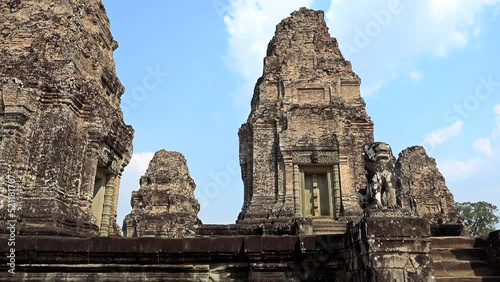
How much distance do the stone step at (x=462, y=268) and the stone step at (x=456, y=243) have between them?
50 centimetres

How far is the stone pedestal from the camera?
4.68 m

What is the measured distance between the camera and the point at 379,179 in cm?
561

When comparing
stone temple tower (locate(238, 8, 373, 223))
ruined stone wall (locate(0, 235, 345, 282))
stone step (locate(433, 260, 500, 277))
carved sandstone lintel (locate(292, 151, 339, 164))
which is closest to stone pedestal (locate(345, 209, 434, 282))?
ruined stone wall (locate(0, 235, 345, 282))

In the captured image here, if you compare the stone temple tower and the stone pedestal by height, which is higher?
the stone temple tower

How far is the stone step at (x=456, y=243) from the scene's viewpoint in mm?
7336

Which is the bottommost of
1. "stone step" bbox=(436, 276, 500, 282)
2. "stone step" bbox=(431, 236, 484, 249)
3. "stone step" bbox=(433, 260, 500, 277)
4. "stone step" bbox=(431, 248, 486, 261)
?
"stone step" bbox=(436, 276, 500, 282)

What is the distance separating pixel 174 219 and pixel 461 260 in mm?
18523

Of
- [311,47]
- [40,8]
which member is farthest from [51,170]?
[311,47]

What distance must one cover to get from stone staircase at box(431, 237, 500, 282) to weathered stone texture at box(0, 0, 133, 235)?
20.2ft

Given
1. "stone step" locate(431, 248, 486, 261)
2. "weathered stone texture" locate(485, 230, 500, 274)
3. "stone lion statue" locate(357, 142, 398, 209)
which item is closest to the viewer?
"stone lion statue" locate(357, 142, 398, 209)

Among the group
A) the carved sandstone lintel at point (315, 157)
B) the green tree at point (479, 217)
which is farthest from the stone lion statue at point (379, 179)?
the green tree at point (479, 217)

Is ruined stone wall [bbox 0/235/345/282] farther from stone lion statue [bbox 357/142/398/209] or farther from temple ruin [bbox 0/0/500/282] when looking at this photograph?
stone lion statue [bbox 357/142/398/209]

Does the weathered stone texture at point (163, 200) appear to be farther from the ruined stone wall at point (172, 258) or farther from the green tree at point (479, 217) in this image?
the green tree at point (479, 217)

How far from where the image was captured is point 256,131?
60.4ft
